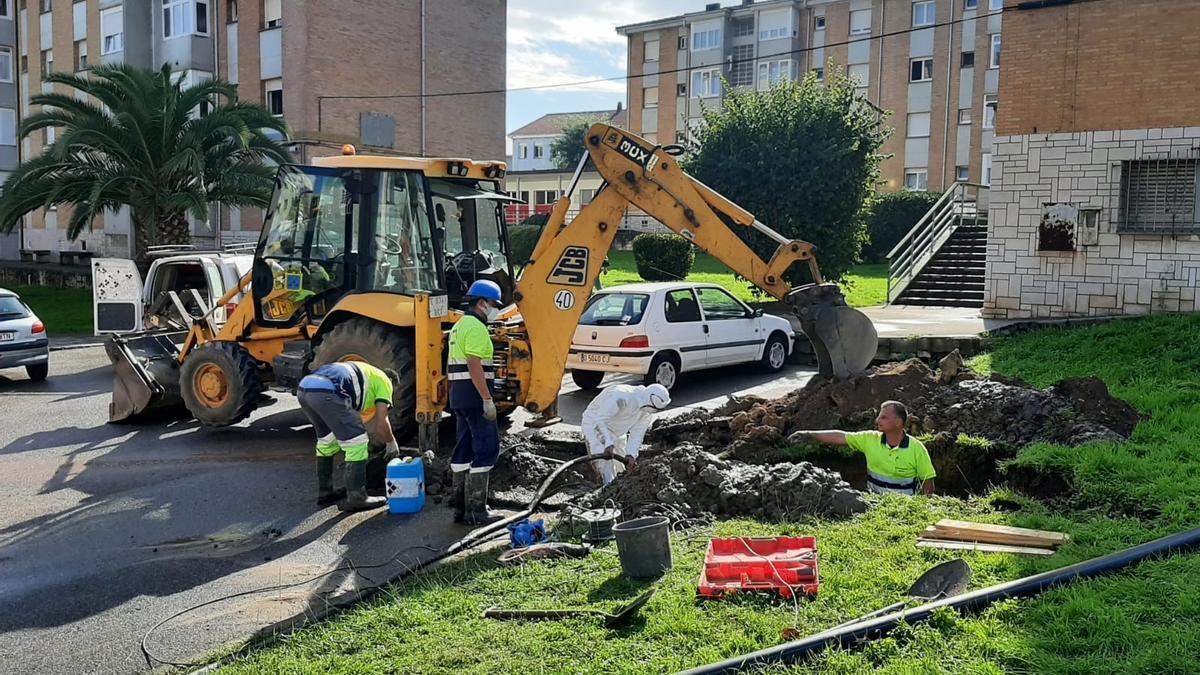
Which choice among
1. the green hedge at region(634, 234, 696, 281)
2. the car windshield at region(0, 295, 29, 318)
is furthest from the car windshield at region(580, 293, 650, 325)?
the green hedge at region(634, 234, 696, 281)

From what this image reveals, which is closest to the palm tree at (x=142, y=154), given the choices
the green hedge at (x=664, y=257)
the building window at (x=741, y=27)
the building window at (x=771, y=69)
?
the green hedge at (x=664, y=257)

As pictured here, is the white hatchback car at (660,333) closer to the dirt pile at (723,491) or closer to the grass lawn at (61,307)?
the dirt pile at (723,491)

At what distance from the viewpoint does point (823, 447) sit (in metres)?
9.27

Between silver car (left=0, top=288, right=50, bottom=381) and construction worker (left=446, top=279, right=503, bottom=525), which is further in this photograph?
silver car (left=0, top=288, right=50, bottom=381)

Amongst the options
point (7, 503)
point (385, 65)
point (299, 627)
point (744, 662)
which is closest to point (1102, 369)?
point (744, 662)

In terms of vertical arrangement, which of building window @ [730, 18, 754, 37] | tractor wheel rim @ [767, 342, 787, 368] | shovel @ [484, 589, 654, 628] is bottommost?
shovel @ [484, 589, 654, 628]

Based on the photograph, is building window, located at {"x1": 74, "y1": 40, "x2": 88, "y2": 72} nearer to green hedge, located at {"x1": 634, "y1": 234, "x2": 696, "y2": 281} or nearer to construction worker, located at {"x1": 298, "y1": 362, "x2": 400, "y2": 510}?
green hedge, located at {"x1": 634, "y1": 234, "x2": 696, "y2": 281}

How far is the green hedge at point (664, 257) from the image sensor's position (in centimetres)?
2838

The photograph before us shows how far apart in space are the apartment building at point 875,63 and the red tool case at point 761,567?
33990mm

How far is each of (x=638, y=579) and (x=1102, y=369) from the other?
846cm

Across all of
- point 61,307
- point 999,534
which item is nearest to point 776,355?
point 999,534

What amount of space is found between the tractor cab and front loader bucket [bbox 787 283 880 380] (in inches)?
122

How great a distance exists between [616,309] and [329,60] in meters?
22.4

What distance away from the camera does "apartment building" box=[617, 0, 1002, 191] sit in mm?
43938
